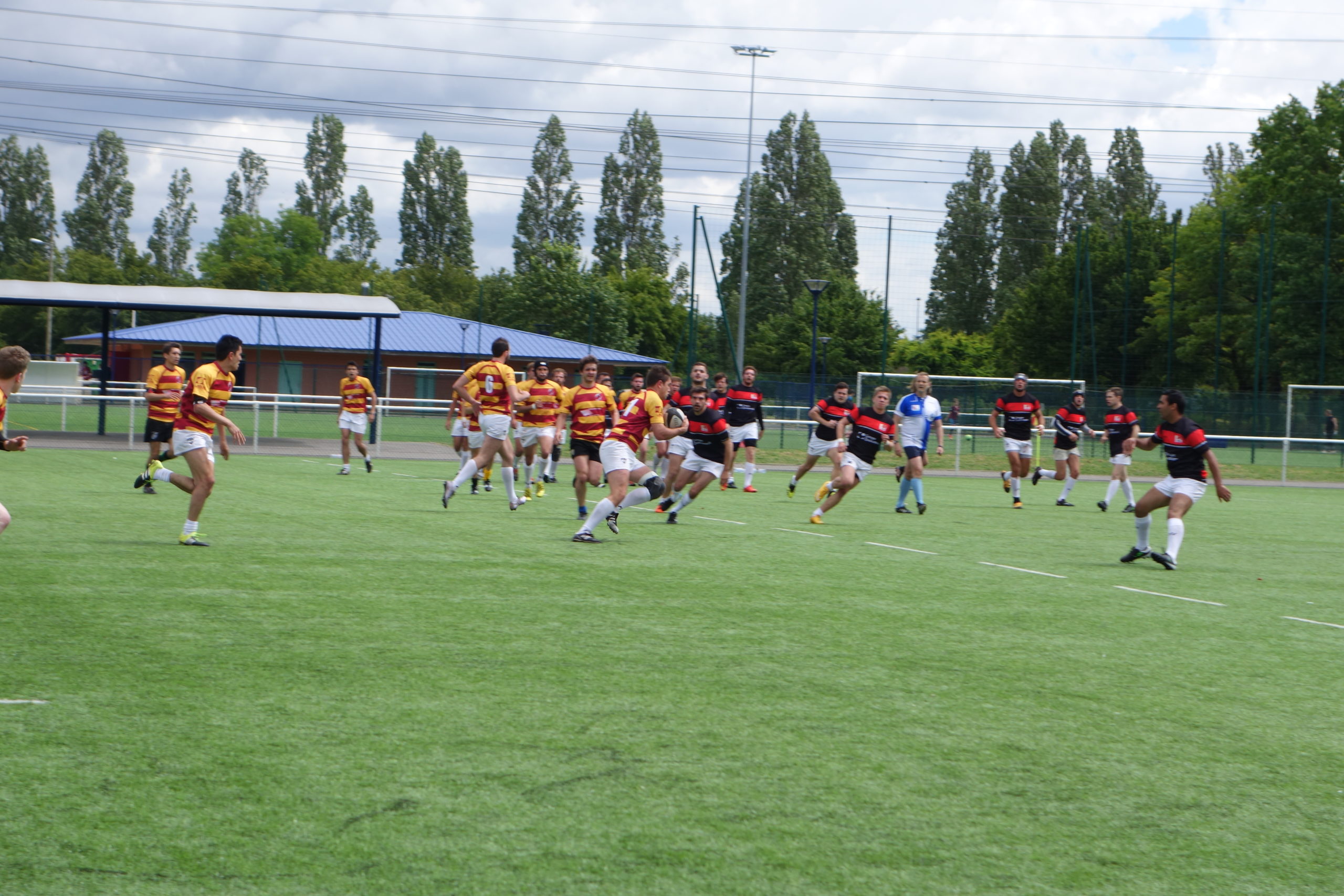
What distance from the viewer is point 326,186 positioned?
102812 millimetres

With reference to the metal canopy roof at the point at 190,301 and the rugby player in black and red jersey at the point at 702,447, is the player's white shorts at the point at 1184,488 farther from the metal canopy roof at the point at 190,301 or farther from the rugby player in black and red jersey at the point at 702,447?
the metal canopy roof at the point at 190,301

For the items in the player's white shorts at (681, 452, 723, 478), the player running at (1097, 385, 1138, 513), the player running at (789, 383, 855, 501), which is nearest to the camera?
the player's white shorts at (681, 452, 723, 478)

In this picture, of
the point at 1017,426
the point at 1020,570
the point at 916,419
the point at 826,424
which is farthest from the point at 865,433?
the point at 1020,570

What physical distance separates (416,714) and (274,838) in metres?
1.56

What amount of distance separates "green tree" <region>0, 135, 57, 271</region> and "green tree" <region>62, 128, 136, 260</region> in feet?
6.40

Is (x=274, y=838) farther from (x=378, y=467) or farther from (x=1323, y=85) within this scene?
(x=1323, y=85)

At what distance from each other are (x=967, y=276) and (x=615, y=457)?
238 ft

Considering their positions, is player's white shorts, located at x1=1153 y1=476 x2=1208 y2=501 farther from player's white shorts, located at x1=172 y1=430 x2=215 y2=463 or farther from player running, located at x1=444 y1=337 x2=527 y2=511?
player's white shorts, located at x1=172 y1=430 x2=215 y2=463

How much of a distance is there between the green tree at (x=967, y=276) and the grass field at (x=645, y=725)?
7224 cm

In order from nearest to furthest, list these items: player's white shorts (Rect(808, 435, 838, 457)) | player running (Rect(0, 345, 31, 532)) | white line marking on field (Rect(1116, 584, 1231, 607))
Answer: player running (Rect(0, 345, 31, 532)) < white line marking on field (Rect(1116, 584, 1231, 607)) < player's white shorts (Rect(808, 435, 838, 457))

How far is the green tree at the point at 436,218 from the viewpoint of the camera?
3802 inches

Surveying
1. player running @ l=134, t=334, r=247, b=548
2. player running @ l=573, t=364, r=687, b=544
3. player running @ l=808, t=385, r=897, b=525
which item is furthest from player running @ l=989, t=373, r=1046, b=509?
player running @ l=134, t=334, r=247, b=548

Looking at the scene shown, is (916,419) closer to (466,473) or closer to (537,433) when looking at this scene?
(537,433)

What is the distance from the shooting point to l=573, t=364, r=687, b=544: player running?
41.2ft
